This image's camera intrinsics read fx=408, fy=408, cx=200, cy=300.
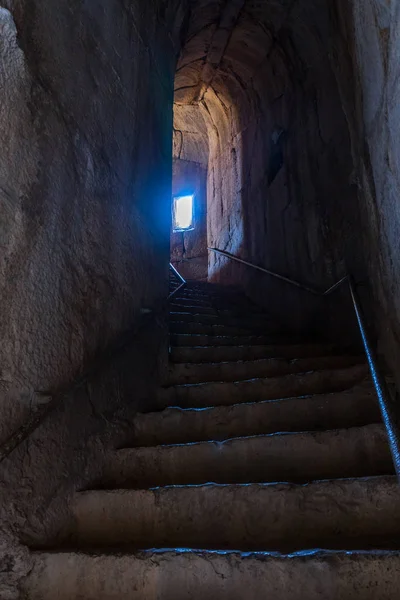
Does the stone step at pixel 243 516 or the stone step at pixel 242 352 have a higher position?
the stone step at pixel 242 352

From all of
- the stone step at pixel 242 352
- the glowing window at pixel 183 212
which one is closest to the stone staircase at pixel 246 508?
the stone step at pixel 242 352

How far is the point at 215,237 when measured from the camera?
274 inches

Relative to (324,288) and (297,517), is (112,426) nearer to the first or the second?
(297,517)

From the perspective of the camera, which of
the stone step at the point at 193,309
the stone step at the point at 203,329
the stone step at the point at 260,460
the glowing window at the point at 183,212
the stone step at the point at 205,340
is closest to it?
the stone step at the point at 260,460

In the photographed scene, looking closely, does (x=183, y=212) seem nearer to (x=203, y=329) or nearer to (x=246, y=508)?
(x=203, y=329)

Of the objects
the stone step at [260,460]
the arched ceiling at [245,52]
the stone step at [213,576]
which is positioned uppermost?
the arched ceiling at [245,52]

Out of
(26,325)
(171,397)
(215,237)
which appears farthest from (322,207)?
(215,237)

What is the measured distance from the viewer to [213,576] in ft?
3.86

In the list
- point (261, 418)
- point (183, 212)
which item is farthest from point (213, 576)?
point (183, 212)

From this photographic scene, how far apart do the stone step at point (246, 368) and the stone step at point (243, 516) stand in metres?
1.06

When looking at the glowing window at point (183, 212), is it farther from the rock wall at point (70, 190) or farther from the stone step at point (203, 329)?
the rock wall at point (70, 190)

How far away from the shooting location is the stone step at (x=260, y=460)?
5.21ft

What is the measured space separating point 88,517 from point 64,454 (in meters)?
0.24

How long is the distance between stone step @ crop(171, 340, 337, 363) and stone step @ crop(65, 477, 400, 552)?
1.32 m
